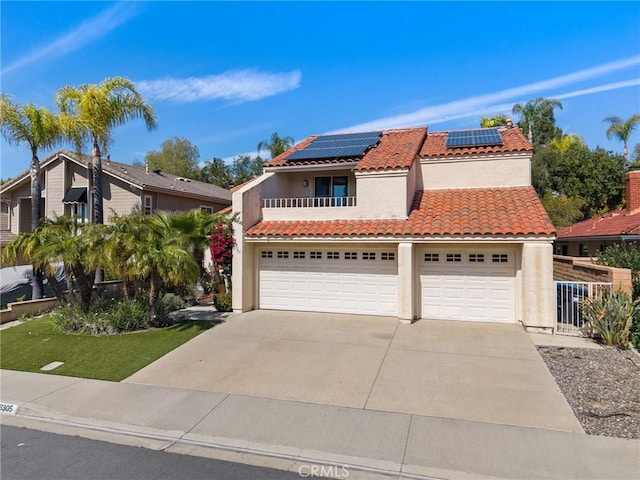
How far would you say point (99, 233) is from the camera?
11.2m

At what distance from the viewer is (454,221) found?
472 inches

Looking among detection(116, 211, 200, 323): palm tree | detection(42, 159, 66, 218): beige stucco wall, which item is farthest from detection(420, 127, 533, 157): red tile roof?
detection(42, 159, 66, 218): beige stucco wall

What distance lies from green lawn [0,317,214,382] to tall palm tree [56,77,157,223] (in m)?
5.58

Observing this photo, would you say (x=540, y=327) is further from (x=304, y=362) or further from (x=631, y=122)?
(x=631, y=122)

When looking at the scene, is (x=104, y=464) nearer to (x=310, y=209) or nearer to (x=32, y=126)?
(x=310, y=209)

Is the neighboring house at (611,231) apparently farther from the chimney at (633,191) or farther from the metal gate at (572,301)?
the metal gate at (572,301)

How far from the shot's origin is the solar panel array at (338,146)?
15305mm

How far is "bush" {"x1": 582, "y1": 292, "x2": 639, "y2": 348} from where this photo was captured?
9.13 m

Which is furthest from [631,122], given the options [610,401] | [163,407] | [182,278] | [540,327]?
[163,407]

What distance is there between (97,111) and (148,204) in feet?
22.8

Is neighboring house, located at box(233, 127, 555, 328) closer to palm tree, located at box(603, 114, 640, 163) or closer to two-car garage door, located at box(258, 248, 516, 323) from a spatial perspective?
two-car garage door, located at box(258, 248, 516, 323)

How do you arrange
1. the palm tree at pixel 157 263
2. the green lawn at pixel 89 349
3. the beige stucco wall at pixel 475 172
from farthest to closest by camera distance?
1. the beige stucco wall at pixel 475 172
2. the palm tree at pixel 157 263
3. the green lawn at pixel 89 349

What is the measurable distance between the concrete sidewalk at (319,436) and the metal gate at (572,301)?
571 cm

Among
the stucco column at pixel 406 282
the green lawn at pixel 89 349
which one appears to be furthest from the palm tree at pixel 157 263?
the stucco column at pixel 406 282
